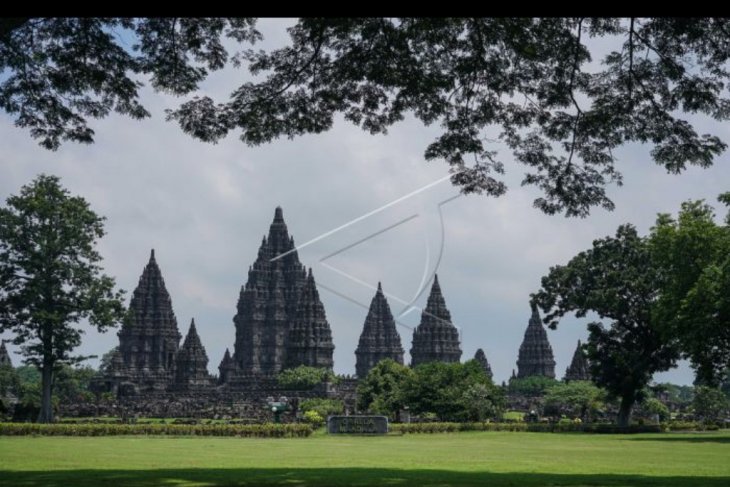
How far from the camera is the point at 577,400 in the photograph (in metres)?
84.7

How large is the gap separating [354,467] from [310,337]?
9249cm

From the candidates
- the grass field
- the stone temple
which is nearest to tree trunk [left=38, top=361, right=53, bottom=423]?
the grass field

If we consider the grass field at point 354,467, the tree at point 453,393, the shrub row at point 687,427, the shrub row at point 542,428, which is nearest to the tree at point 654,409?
the shrub row at point 687,427

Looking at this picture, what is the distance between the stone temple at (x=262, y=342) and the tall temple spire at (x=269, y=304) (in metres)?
0.13

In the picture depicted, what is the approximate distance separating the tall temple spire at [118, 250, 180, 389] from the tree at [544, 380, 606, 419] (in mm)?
50140

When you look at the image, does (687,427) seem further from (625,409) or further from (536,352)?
(536,352)

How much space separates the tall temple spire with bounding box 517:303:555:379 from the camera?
144 m

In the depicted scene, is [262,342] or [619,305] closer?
[619,305]

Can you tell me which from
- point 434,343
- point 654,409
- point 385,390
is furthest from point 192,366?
point 654,409

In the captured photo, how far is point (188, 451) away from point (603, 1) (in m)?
21.6

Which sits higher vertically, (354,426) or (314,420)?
(314,420)

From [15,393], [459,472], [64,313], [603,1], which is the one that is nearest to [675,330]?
[459,472]

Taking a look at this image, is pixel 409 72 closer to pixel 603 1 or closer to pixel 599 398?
pixel 603 1

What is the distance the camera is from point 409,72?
712 inches
